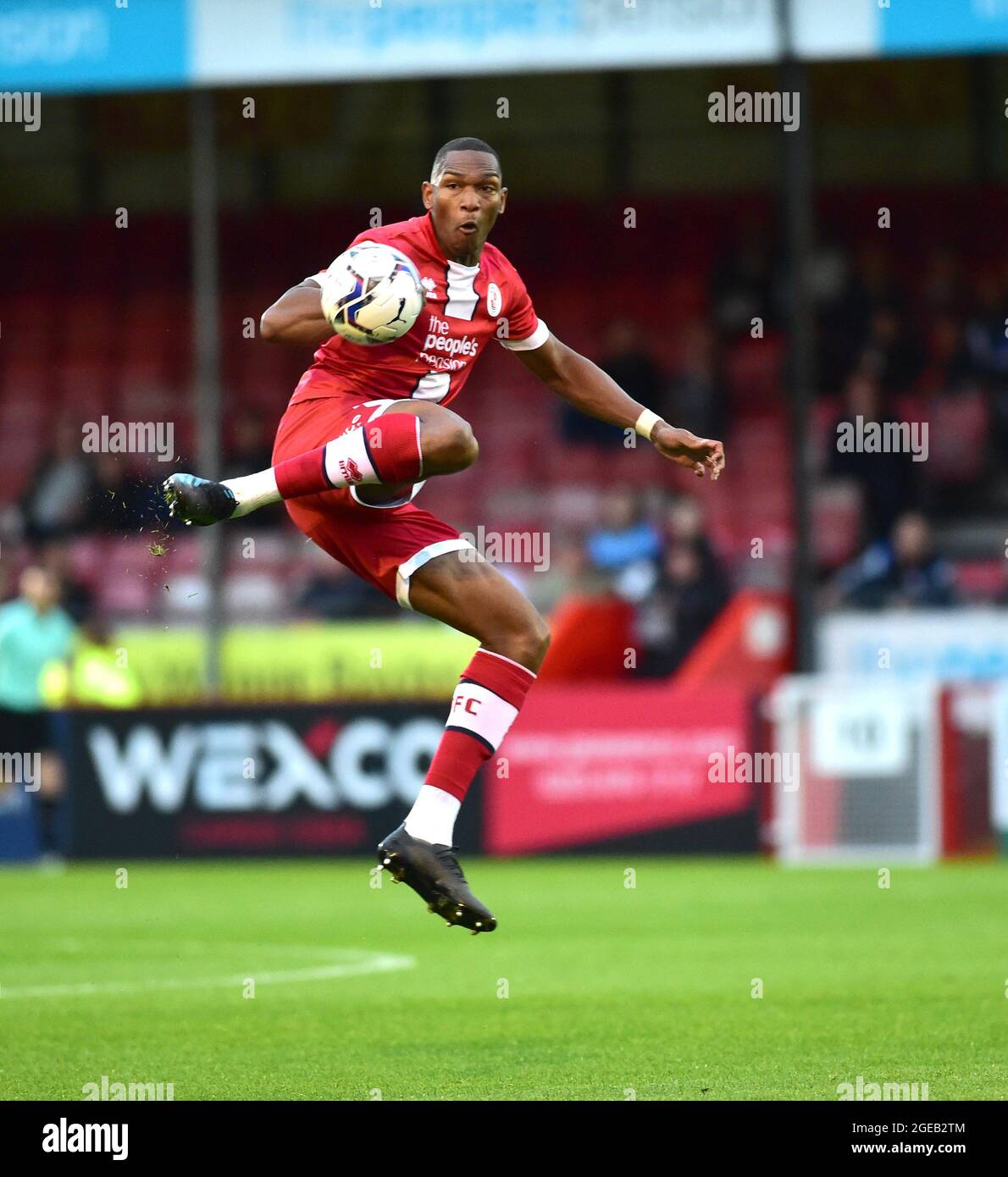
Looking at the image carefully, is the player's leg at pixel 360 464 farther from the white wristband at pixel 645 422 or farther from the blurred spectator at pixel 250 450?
the blurred spectator at pixel 250 450

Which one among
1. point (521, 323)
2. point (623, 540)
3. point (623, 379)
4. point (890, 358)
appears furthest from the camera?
point (890, 358)

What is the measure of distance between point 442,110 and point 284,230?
2180mm

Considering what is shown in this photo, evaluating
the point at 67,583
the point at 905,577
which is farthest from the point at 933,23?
the point at 67,583

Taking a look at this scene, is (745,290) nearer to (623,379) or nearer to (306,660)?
(623,379)

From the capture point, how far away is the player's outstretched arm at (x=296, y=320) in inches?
260

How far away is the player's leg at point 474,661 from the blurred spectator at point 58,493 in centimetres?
1327

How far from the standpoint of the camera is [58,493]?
20.1m

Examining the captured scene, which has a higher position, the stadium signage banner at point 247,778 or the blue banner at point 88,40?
the blue banner at point 88,40

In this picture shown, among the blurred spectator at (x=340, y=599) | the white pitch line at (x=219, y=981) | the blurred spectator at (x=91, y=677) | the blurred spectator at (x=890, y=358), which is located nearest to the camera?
the white pitch line at (x=219, y=981)

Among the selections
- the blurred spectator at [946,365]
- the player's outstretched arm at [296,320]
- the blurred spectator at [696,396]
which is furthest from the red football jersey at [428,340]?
the blurred spectator at [946,365]

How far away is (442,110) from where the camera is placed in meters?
23.6

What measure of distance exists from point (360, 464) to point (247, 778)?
9655 millimetres
